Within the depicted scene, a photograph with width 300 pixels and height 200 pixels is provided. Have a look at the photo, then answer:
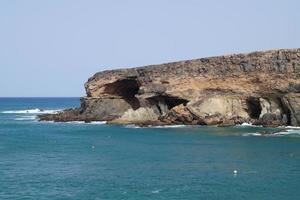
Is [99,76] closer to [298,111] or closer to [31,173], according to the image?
[298,111]

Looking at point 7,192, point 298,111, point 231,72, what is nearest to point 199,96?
point 231,72

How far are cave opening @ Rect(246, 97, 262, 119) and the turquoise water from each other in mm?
9905

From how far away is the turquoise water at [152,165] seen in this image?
1227 inches

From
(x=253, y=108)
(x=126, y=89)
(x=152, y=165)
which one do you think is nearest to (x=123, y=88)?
(x=126, y=89)

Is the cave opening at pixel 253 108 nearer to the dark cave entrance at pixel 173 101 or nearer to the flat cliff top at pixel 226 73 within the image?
the flat cliff top at pixel 226 73

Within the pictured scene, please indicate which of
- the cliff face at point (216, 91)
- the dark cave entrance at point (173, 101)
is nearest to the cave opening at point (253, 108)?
the cliff face at point (216, 91)

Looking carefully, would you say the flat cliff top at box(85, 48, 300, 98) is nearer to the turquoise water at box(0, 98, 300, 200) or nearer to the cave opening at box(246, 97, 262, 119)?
the cave opening at box(246, 97, 262, 119)

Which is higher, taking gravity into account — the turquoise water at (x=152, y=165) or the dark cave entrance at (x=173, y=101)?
the dark cave entrance at (x=173, y=101)

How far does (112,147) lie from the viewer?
52594 millimetres

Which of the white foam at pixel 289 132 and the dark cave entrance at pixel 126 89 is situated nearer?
the white foam at pixel 289 132

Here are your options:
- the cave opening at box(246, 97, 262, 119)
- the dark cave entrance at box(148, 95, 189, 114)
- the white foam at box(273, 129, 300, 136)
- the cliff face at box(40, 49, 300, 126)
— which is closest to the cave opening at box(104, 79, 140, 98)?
the cliff face at box(40, 49, 300, 126)

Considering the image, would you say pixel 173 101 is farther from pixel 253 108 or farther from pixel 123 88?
pixel 123 88

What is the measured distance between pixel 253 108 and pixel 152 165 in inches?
1492

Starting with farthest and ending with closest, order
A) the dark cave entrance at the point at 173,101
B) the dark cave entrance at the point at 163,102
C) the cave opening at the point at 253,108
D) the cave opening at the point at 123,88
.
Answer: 1. the cave opening at the point at 123,88
2. the dark cave entrance at the point at 163,102
3. the dark cave entrance at the point at 173,101
4. the cave opening at the point at 253,108
